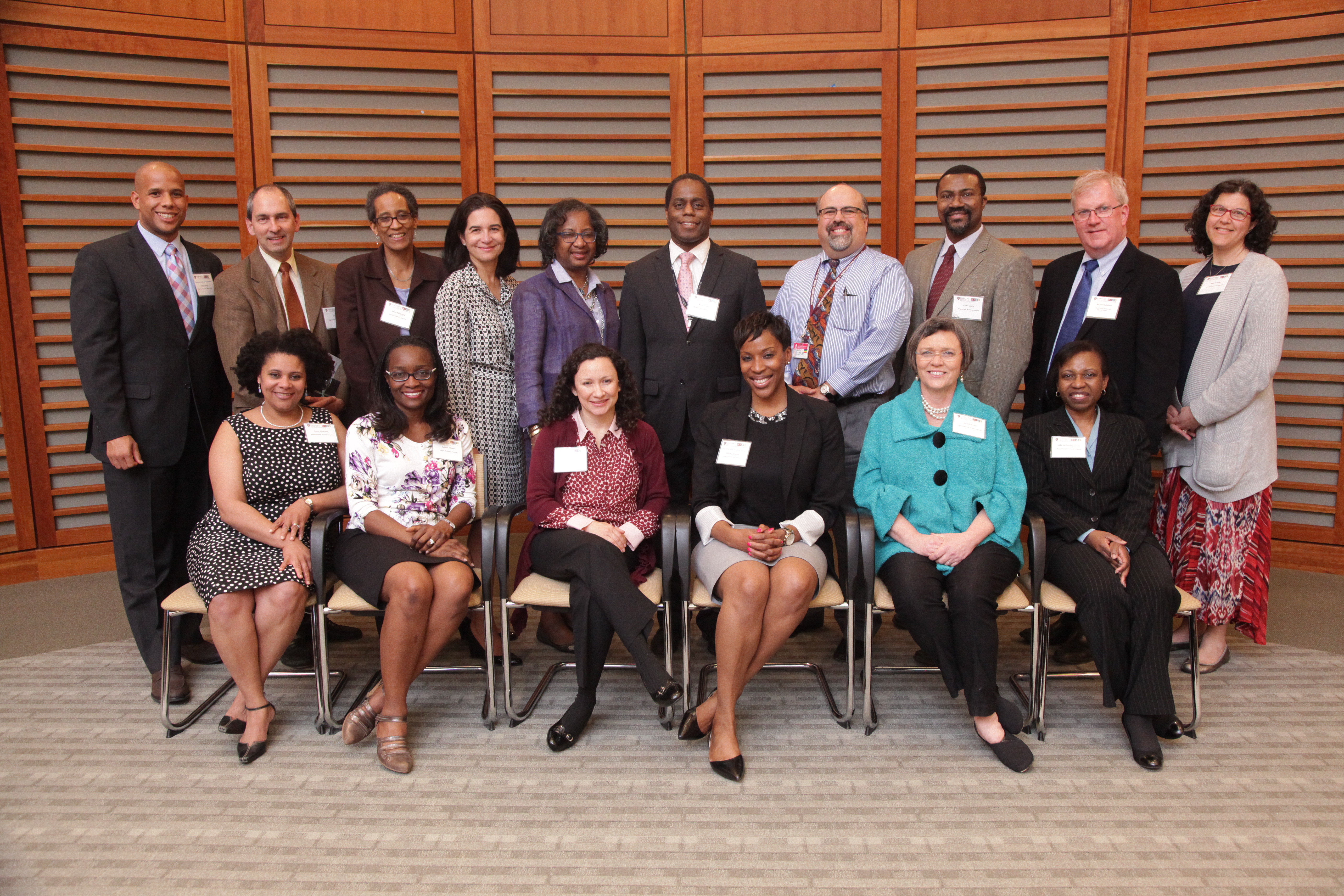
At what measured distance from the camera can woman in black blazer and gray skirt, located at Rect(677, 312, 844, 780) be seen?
8.57 feet

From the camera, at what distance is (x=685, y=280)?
3.37m

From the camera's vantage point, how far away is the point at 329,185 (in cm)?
452

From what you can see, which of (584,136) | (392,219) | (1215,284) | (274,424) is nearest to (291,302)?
(392,219)

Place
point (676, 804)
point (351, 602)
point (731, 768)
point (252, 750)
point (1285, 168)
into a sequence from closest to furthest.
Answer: point (676, 804) → point (731, 768) → point (252, 750) → point (351, 602) → point (1285, 168)

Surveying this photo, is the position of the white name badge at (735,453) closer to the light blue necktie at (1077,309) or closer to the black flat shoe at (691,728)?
the black flat shoe at (691,728)

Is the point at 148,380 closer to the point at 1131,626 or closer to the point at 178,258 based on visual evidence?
the point at 178,258

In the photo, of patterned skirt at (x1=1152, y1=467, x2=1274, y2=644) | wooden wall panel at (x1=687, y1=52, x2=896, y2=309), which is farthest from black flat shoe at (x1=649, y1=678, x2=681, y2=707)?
wooden wall panel at (x1=687, y1=52, x2=896, y2=309)

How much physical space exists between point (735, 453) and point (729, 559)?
373 mm

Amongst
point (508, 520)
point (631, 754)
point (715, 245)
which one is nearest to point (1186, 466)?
point (715, 245)

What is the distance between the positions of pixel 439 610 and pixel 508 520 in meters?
0.35

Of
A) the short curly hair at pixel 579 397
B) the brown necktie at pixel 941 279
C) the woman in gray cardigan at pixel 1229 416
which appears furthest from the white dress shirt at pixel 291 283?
the woman in gray cardigan at pixel 1229 416

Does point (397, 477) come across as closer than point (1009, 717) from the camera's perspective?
No

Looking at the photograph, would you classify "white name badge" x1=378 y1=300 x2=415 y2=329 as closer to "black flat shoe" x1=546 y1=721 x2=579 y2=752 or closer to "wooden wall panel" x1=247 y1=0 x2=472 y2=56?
"black flat shoe" x1=546 y1=721 x2=579 y2=752

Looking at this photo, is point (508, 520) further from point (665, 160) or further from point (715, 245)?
point (665, 160)
